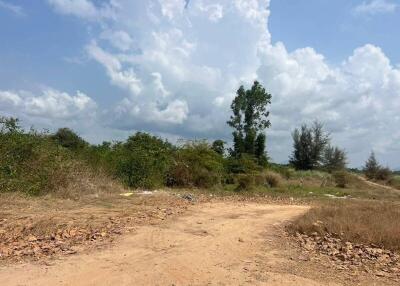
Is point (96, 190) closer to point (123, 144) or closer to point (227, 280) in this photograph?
point (123, 144)

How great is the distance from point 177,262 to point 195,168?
61.5ft

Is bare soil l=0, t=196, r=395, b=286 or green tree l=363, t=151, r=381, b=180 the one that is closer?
bare soil l=0, t=196, r=395, b=286

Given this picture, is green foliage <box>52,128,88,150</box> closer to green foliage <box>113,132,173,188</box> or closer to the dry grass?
green foliage <box>113,132,173,188</box>

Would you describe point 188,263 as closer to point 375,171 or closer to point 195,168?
point 195,168

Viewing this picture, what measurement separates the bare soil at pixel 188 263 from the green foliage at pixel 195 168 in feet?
48.5

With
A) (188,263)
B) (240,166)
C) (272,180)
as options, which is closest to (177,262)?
(188,263)

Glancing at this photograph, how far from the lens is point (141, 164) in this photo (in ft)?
75.7

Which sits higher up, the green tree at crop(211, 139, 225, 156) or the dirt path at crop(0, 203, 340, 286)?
the green tree at crop(211, 139, 225, 156)

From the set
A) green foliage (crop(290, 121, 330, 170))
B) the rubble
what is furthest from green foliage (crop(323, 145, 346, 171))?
the rubble

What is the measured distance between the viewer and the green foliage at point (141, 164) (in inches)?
896

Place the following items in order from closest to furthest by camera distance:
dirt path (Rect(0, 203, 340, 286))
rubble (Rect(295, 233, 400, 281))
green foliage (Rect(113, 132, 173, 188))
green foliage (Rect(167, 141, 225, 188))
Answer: dirt path (Rect(0, 203, 340, 286)), rubble (Rect(295, 233, 400, 281)), green foliage (Rect(113, 132, 173, 188)), green foliage (Rect(167, 141, 225, 188))

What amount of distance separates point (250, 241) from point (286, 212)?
17.7 feet

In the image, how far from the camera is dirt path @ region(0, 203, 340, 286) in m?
7.18

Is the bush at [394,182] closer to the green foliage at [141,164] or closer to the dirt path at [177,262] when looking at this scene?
the green foliage at [141,164]
